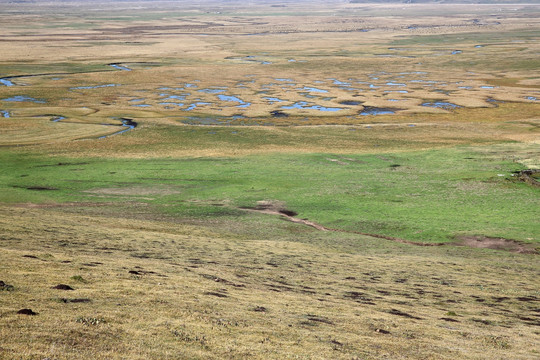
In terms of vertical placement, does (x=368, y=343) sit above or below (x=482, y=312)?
above

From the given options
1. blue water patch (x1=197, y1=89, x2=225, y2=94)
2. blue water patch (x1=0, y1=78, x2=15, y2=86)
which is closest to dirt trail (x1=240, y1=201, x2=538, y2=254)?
blue water patch (x1=197, y1=89, x2=225, y2=94)

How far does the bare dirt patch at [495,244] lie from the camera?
119ft

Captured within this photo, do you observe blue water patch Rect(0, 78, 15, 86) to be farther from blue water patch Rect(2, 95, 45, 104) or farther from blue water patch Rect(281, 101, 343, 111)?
blue water patch Rect(281, 101, 343, 111)

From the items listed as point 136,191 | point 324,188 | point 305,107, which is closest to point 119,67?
point 305,107

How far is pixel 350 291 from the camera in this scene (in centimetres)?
2467

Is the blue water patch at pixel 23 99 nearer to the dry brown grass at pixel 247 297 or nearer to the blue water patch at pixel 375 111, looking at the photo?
the blue water patch at pixel 375 111

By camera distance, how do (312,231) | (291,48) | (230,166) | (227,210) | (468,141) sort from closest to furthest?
(312,231) → (227,210) → (230,166) → (468,141) → (291,48)

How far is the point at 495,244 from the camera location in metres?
37.3

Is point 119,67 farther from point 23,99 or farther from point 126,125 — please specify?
point 126,125

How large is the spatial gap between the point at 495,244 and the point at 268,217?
16.4 metres

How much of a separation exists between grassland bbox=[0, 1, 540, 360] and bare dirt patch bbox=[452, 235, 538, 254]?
0.16 meters

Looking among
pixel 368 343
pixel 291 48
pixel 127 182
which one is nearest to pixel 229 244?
pixel 368 343

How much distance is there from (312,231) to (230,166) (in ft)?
67.3

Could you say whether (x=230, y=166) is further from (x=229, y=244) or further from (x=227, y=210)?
(x=229, y=244)
